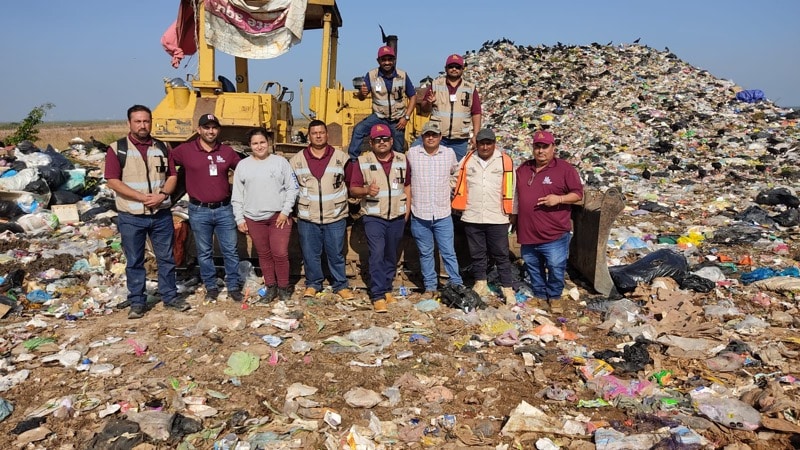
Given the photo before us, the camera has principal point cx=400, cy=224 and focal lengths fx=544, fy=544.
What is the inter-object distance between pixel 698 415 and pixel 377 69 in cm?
390

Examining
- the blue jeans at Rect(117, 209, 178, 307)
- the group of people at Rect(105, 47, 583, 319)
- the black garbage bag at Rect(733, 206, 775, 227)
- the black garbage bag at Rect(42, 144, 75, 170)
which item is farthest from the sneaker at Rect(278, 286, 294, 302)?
the black garbage bag at Rect(733, 206, 775, 227)

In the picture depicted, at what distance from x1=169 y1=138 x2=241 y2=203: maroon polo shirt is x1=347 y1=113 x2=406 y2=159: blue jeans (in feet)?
4.55

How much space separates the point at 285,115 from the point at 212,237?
84.8 inches

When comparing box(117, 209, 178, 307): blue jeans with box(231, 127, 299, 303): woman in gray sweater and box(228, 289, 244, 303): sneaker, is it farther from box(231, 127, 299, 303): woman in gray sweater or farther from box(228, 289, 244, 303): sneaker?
box(231, 127, 299, 303): woman in gray sweater

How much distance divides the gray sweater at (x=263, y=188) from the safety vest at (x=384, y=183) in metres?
0.61

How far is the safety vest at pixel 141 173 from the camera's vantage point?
13.9 ft

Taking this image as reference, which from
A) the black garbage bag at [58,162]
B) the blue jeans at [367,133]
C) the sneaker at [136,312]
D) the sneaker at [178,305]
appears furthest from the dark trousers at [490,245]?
the black garbage bag at [58,162]

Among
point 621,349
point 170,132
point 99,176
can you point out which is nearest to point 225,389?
point 621,349

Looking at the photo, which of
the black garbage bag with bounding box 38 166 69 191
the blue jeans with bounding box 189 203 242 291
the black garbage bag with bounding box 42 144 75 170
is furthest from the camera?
the black garbage bag with bounding box 42 144 75 170

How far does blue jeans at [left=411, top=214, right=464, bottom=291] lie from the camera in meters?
4.74

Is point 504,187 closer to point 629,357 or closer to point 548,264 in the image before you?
point 548,264

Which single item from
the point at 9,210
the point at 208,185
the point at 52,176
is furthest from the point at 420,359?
the point at 52,176

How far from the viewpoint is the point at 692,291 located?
4.86 metres

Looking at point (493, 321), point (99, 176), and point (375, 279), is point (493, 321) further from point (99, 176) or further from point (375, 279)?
point (99, 176)
